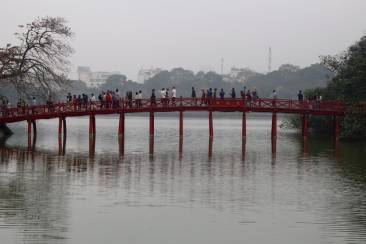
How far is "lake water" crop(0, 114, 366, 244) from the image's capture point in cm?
1872

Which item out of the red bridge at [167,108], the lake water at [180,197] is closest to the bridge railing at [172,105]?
the red bridge at [167,108]

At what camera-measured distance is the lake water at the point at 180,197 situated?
1872 centimetres

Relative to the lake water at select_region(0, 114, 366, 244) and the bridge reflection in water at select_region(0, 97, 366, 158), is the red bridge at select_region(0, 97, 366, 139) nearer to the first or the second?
the bridge reflection in water at select_region(0, 97, 366, 158)

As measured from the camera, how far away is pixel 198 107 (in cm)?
5366

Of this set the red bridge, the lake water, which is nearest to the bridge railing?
the red bridge

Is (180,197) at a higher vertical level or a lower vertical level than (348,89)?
lower

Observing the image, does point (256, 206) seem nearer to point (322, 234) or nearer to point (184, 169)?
point (322, 234)

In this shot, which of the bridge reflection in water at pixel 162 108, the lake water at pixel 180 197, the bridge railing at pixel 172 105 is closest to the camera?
the lake water at pixel 180 197

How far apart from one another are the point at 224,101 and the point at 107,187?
28.6 meters

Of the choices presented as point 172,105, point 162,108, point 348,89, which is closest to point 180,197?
point 162,108

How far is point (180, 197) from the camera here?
2423 cm

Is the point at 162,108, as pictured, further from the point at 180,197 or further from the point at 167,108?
the point at 180,197

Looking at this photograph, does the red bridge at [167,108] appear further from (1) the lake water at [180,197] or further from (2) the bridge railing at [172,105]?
(1) the lake water at [180,197]

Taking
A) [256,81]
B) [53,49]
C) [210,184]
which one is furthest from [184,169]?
[256,81]
